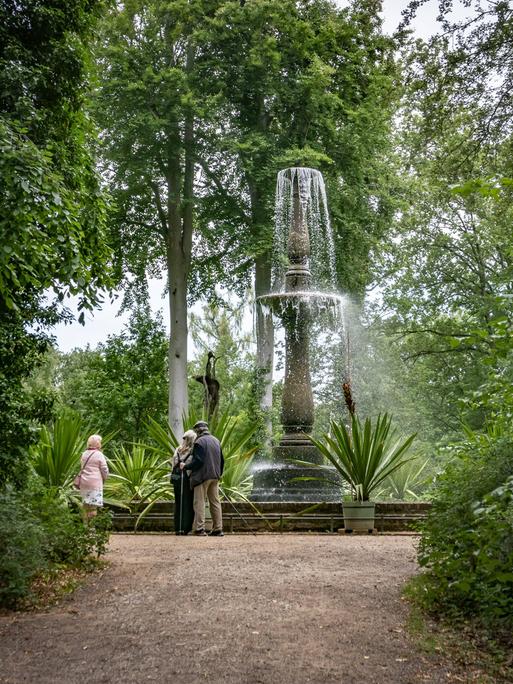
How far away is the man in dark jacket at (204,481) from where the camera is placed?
11.3 m

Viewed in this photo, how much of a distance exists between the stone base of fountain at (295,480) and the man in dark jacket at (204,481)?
1.56 m

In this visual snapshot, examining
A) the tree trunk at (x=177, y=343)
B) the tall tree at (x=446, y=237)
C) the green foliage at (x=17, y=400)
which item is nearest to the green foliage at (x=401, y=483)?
the tall tree at (x=446, y=237)

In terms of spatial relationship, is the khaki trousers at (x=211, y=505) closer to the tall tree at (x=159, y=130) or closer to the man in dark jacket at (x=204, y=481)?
the man in dark jacket at (x=204, y=481)

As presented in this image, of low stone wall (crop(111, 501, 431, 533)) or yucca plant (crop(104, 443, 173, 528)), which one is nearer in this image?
low stone wall (crop(111, 501, 431, 533))

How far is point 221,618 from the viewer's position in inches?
216

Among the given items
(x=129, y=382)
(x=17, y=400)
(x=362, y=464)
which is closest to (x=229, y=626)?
(x=17, y=400)

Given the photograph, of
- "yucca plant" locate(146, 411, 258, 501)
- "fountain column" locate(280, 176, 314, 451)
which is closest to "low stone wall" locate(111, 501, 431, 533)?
"yucca plant" locate(146, 411, 258, 501)

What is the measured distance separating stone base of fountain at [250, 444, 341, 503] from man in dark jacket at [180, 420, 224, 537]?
156 cm

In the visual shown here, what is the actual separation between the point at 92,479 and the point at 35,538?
433 cm

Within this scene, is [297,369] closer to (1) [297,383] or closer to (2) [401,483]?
(1) [297,383]

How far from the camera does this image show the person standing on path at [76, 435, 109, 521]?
10734 mm

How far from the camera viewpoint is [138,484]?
13727mm

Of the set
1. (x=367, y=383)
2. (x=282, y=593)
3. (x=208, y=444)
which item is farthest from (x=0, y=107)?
(x=367, y=383)

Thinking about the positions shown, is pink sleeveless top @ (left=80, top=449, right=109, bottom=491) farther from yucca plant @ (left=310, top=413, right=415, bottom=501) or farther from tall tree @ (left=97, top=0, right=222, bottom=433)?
tall tree @ (left=97, top=0, right=222, bottom=433)
